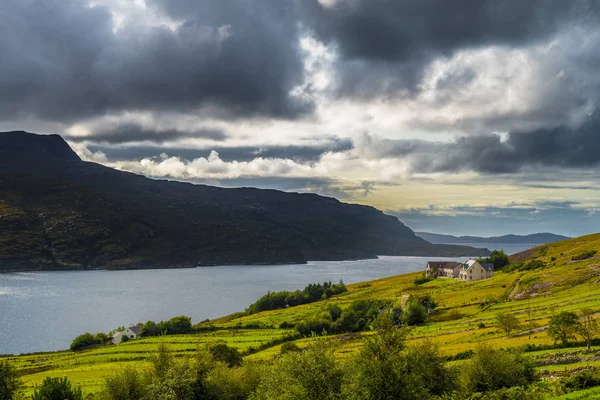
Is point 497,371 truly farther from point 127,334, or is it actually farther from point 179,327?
point 127,334

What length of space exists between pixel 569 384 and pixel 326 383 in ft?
69.7

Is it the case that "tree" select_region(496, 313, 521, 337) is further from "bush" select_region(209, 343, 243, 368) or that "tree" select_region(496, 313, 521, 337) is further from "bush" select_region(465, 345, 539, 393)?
"bush" select_region(209, 343, 243, 368)

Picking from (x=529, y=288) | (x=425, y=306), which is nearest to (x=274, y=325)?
(x=425, y=306)

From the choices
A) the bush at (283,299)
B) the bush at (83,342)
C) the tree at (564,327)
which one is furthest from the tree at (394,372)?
the bush at (283,299)

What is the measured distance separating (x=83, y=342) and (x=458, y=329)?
102558 millimetres

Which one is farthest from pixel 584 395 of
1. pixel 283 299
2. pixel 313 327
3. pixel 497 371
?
pixel 283 299

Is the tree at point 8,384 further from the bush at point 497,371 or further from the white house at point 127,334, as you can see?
the white house at point 127,334

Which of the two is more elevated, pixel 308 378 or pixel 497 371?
pixel 497 371

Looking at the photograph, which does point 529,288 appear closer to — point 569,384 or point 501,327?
point 501,327

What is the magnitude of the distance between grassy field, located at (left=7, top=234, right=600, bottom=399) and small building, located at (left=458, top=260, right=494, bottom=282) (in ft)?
88.1

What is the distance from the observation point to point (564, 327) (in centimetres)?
6016

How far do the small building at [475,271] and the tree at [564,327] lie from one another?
117 meters

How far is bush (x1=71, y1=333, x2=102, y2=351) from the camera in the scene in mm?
129988

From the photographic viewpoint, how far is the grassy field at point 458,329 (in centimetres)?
7538
